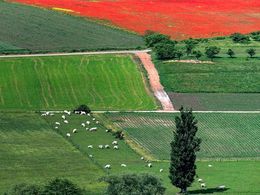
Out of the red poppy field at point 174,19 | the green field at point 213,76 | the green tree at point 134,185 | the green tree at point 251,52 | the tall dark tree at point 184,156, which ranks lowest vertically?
the green tree at point 134,185

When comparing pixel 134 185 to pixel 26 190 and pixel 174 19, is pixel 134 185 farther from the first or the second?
pixel 174 19

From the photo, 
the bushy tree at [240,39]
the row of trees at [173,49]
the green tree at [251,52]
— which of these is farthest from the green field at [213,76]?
the bushy tree at [240,39]

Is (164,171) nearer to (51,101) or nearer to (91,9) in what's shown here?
(51,101)

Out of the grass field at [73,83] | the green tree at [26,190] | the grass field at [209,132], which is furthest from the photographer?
the grass field at [73,83]

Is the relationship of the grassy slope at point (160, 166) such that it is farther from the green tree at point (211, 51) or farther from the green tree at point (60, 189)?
the green tree at point (211, 51)

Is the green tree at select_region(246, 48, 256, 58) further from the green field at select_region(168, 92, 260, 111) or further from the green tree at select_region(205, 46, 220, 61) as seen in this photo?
the green field at select_region(168, 92, 260, 111)

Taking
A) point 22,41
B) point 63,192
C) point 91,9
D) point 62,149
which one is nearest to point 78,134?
point 62,149
